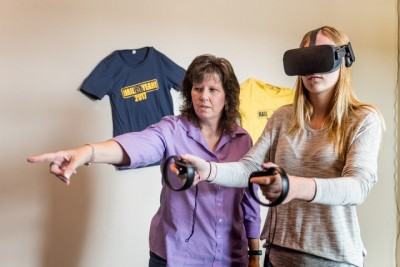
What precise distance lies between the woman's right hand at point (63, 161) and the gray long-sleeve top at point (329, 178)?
0.36 meters

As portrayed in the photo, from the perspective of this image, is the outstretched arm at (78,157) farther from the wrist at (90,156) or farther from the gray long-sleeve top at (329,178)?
the gray long-sleeve top at (329,178)

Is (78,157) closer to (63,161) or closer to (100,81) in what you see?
(63,161)

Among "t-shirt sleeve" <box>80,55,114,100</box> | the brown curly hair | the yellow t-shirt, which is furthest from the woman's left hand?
the yellow t-shirt

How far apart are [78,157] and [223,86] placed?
25.2 inches

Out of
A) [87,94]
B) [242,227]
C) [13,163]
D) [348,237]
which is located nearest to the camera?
[348,237]

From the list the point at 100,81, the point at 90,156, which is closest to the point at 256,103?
the point at 100,81

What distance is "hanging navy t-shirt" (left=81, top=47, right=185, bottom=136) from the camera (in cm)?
197

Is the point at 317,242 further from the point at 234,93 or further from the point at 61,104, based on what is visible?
the point at 61,104

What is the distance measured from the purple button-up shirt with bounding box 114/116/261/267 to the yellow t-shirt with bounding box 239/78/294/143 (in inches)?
Answer: 42.7

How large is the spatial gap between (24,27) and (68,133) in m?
0.53

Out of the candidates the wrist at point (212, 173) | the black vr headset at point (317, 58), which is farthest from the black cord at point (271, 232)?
the black vr headset at point (317, 58)

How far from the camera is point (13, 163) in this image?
1.80 metres

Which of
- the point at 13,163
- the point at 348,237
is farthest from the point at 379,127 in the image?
the point at 13,163

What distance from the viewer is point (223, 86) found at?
A: 1.42 metres
